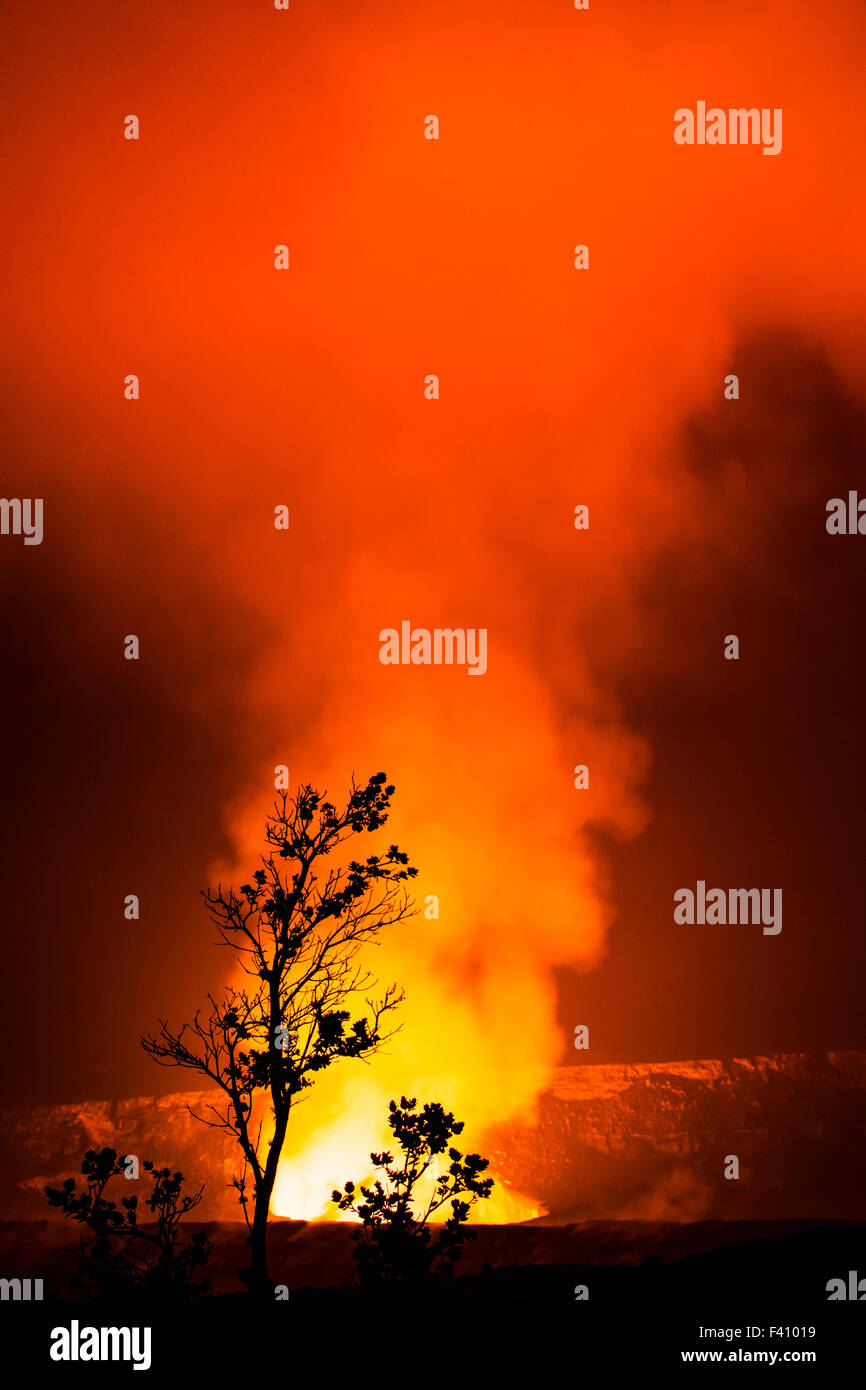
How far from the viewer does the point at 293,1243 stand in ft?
425

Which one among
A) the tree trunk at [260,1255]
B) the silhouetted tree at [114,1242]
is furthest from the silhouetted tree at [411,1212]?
the silhouetted tree at [114,1242]

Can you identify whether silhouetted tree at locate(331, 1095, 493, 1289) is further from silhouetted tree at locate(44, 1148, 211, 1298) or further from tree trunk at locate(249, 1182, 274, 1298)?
silhouetted tree at locate(44, 1148, 211, 1298)

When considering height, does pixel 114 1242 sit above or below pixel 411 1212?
below

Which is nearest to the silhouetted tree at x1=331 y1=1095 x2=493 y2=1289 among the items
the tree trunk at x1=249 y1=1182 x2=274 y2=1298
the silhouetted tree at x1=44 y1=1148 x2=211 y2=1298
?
the tree trunk at x1=249 y1=1182 x2=274 y2=1298

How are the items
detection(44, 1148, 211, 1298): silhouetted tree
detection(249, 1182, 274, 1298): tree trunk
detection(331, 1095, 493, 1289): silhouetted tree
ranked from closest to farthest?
detection(44, 1148, 211, 1298): silhouetted tree, detection(249, 1182, 274, 1298): tree trunk, detection(331, 1095, 493, 1289): silhouetted tree

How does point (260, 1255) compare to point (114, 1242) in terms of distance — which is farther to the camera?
point (260, 1255)

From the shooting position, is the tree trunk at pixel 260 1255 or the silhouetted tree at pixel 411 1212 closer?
the tree trunk at pixel 260 1255

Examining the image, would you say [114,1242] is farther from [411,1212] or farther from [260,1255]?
[411,1212]

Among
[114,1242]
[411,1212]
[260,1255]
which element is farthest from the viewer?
[260,1255]

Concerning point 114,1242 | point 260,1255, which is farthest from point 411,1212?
point 114,1242

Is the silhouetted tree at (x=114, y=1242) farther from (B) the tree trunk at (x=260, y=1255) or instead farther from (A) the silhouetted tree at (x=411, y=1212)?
(A) the silhouetted tree at (x=411, y=1212)
